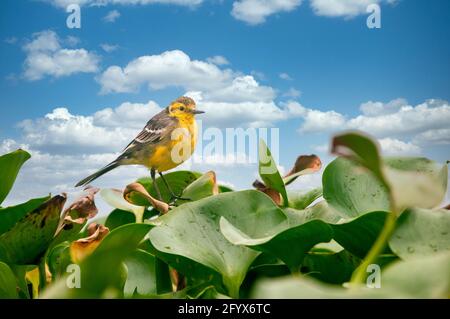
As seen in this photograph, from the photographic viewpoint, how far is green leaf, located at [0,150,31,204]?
2.74ft

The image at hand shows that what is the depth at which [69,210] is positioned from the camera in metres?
0.78

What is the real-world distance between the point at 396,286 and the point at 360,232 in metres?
0.24

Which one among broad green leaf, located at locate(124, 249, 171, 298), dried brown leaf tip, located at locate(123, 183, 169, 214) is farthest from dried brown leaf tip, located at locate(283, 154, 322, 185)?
broad green leaf, located at locate(124, 249, 171, 298)

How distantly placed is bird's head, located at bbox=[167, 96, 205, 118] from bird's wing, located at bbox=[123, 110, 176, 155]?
2.5 inches

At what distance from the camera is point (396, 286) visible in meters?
0.32

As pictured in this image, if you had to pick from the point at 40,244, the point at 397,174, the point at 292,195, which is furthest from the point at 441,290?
the point at 292,195

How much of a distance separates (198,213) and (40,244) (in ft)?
0.88

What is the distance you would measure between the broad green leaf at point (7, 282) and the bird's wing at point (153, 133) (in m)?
2.65

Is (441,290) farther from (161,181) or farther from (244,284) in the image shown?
(161,181)

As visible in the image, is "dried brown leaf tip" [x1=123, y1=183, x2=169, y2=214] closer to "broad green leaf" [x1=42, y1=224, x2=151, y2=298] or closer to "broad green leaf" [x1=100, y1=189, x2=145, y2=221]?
"broad green leaf" [x1=100, y1=189, x2=145, y2=221]

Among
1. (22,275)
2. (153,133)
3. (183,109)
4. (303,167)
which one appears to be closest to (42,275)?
(22,275)

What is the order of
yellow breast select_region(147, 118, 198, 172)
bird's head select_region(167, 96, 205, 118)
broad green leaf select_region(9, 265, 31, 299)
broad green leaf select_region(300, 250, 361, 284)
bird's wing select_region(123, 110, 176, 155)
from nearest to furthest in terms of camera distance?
broad green leaf select_region(300, 250, 361, 284)
broad green leaf select_region(9, 265, 31, 299)
yellow breast select_region(147, 118, 198, 172)
bird's wing select_region(123, 110, 176, 155)
bird's head select_region(167, 96, 205, 118)

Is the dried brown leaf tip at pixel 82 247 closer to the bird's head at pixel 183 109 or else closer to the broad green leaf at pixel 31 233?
the broad green leaf at pixel 31 233

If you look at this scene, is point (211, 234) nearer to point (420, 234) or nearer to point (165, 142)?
point (420, 234)
